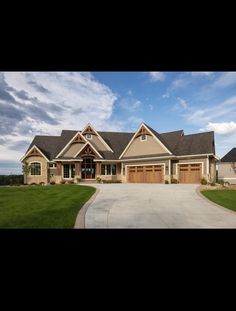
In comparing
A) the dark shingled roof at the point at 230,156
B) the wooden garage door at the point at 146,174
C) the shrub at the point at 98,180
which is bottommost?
the shrub at the point at 98,180

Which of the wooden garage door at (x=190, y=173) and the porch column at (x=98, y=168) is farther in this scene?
the porch column at (x=98, y=168)

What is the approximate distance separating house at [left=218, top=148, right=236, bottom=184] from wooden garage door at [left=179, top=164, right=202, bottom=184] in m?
11.8

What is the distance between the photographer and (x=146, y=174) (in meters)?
27.9

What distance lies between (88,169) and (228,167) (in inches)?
812

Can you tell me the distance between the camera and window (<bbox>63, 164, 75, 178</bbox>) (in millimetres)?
29625

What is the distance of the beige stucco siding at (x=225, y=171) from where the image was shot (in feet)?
117

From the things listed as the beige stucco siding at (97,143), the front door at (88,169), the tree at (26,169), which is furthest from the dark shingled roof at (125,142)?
the tree at (26,169)

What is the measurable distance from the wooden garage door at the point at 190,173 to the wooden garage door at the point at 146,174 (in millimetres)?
2089

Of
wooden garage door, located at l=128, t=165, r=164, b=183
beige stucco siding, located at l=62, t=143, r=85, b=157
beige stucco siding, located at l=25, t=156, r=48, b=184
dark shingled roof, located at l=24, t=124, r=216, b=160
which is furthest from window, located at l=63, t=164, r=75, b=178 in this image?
wooden garage door, located at l=128, t=165, r=164, b=183

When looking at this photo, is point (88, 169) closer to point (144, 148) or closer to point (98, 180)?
point (98, 180)

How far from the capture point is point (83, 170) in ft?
98.1

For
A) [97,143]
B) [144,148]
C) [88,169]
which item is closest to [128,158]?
[144,148]

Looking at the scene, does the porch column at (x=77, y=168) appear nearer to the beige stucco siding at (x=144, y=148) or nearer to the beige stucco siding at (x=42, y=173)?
the beige stucco siding at (x=42, y=173)
